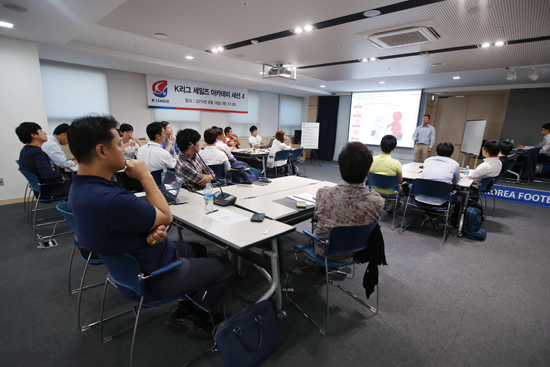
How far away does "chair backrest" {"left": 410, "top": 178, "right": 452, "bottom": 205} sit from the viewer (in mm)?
3201

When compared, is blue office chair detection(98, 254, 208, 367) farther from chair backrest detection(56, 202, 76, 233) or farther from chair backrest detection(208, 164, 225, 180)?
chair backrest detection(208, 164, 225, 180)

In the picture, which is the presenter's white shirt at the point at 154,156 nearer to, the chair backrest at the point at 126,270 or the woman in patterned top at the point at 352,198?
the chair backrest at the point at 126,270

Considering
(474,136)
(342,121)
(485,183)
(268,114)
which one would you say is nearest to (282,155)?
(485,183)

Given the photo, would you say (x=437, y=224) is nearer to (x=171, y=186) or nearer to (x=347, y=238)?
(x=347, y=238)

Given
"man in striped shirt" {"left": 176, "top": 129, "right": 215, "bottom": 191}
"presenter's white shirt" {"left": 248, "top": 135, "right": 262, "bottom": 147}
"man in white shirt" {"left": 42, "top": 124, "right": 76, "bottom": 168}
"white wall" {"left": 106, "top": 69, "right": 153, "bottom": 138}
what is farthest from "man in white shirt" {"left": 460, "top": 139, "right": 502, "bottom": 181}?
"white wall" {"left": 106, "top": 69, "right": 153, "bottom": 138}

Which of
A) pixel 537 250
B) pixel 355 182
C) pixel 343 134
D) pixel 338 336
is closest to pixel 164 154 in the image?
pixel 355 182

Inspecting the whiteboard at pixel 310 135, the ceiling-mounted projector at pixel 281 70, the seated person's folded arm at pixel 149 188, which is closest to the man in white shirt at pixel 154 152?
the seated person's folded arm at pixel 149 188

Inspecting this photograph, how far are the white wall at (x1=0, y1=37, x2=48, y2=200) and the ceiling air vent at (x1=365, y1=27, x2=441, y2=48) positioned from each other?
518 cm

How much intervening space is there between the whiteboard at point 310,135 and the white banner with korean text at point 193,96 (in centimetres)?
231

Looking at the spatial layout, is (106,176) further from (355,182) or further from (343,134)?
(343,134)

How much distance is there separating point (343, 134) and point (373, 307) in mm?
8938

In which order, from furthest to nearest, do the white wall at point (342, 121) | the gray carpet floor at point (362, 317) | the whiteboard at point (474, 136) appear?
the white wall at point (342, 121)
the whiteboard at point (474, 136)
the gray carpet floor at point (362, 317)

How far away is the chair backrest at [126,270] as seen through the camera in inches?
49.6

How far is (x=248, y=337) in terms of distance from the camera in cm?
152
